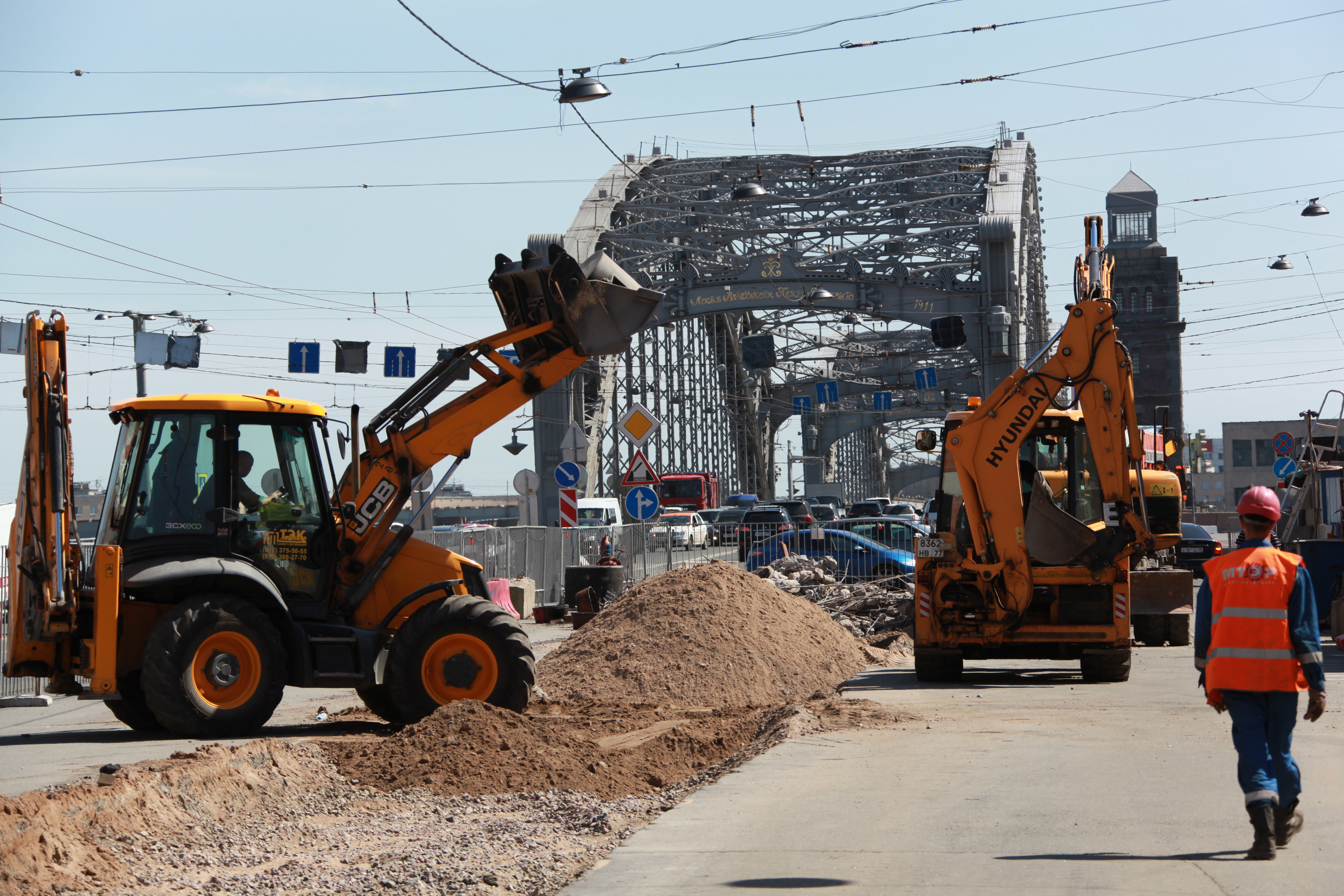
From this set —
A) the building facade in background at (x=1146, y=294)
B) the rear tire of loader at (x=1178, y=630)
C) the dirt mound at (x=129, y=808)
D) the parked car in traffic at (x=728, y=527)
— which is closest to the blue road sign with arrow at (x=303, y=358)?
the parked car in traffic at (x=728, y=527)

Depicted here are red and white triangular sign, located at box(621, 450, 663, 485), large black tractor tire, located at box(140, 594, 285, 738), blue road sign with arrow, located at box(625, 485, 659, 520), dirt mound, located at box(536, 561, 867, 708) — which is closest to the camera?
large black tractor tire, located at box(140, 594, 285, 738)

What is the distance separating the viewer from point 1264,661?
662 centimetres

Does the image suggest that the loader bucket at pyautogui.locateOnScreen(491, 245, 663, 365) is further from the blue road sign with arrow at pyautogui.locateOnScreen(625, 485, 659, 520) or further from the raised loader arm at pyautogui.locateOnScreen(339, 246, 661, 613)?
the blue road sign with arrow at pyautogui.locateOnScreen(625, 485, 659, 520)

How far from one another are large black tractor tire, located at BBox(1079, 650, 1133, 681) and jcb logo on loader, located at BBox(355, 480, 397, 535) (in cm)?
723

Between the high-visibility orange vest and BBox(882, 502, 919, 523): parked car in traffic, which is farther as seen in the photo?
BBox(882, 502, 919, 523): parked car in traffic

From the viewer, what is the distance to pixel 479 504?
188625 millimetres

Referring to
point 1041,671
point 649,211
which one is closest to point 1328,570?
point 1041,671

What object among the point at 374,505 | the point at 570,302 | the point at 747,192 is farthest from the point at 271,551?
the point at 747,192

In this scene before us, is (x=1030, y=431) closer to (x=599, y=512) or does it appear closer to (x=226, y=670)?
(x=226, y=670)

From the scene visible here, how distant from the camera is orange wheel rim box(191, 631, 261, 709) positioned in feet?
35.4

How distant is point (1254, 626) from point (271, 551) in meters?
7.72

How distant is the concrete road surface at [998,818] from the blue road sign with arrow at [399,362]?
2381 centimetres

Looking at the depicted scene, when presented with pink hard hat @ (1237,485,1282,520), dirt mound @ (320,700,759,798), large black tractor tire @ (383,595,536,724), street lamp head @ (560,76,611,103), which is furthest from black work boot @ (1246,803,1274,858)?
street lamp head @ (560,76,611,103)

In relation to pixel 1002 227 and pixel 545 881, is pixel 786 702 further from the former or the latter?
pixel 1002 227
